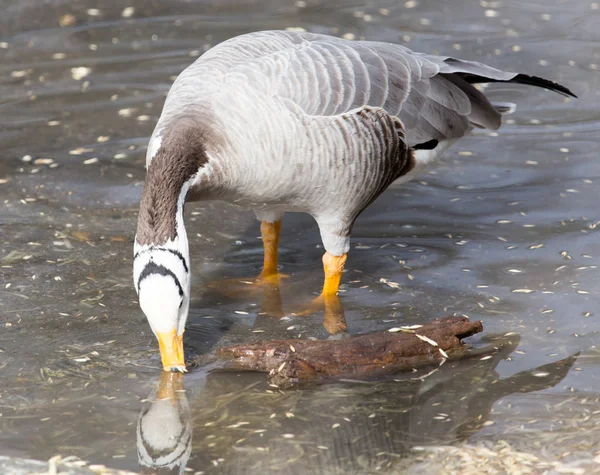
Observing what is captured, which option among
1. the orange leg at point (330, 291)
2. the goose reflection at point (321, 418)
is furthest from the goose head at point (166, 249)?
the orange leg at point (330, 291)

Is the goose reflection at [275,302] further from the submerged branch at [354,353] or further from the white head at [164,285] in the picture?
the white head at [164,285]

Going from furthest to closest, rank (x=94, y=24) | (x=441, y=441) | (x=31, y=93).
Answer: (x=94, y=24), (x=31, y=93), (x=441, y=441)

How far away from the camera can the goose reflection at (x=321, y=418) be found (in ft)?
15.2

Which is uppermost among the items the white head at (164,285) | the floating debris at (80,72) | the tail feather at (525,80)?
the tail feather at (525,80)

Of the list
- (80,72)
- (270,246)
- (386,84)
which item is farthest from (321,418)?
(80,72)

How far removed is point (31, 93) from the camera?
34.9 feet

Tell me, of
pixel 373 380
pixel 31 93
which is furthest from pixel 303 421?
pixel 31 93

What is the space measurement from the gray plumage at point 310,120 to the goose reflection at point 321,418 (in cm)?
128

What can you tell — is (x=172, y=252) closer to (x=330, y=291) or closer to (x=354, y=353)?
(x=354, y=353)

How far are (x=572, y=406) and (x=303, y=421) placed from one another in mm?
1482

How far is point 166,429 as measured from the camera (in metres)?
4.94

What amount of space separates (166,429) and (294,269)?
99.6 inches

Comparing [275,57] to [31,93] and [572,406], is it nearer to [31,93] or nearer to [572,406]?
[572,406]

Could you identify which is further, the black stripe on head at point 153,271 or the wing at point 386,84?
the wing at point 386,84
